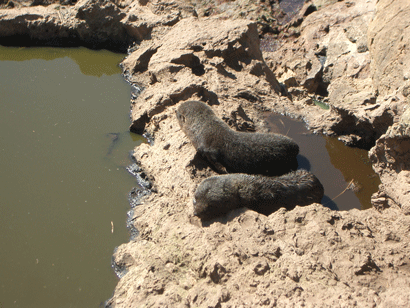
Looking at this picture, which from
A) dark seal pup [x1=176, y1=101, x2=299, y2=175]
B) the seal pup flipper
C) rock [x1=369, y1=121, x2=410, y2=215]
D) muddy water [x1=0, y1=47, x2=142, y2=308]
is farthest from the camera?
the seal pup flipper

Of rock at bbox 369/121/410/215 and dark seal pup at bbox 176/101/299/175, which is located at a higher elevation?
rock at bbox 369/121/410/215

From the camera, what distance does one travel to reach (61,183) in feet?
16.9

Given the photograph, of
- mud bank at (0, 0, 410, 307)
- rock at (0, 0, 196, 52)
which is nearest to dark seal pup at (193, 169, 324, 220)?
mud bank at (0, 0, 410, 307)

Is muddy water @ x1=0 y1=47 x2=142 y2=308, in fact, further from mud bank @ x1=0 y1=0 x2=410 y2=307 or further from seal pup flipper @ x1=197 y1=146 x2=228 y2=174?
seal pup flipper @ x1=197 y1=146 x2=228 y2=174

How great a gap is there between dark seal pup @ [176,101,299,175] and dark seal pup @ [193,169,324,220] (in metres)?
0.47

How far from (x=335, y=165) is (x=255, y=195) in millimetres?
1903

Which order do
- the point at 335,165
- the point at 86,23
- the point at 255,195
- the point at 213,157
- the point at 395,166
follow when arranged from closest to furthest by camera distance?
the point at 255,195, the point at 395,166, the point at 213,157, the point at 335,165, the point at 86,23

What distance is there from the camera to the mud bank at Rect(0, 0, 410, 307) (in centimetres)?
278

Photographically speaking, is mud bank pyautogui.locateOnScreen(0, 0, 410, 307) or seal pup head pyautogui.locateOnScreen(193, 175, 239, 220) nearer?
mud bank pyautogui.locateOnScreen(0, 0, 410, 307)

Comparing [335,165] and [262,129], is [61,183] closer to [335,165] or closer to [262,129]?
[262,129]

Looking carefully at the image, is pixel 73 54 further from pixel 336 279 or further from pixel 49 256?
pixel 336 279

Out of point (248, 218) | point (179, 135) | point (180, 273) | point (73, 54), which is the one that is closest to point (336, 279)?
point (248, 218)

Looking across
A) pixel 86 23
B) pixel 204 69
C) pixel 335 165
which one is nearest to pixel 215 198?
pixel 335 165

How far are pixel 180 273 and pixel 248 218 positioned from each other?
908 millimetres
